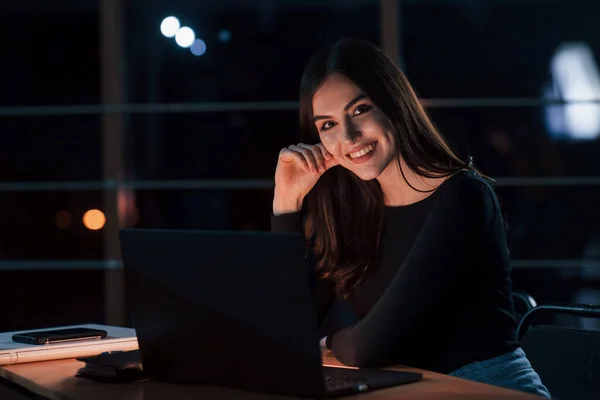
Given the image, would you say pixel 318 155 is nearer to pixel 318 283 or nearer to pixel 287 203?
pixel 287 203

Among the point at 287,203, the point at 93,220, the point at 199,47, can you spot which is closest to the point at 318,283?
the point at 287,203

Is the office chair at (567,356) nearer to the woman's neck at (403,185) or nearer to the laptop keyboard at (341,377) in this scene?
the woman's neck at (403,185)

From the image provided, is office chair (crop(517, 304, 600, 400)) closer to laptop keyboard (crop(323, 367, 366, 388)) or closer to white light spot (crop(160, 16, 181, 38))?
laptop keyboard (crop(323, 367, 366, 388))

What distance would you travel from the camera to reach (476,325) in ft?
5.82

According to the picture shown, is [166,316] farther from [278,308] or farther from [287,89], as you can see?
[287,89]

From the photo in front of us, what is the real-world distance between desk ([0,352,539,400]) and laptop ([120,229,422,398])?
19mm

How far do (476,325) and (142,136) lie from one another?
219 inches

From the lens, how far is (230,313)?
129cm

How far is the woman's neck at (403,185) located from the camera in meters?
1.94

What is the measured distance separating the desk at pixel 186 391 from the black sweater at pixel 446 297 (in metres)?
0.10

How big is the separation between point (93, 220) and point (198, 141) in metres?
1.48

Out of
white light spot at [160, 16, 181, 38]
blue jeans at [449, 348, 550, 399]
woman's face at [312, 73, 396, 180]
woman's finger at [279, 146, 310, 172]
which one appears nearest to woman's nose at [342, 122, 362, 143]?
woman's face at [312, 73, 396, 180]

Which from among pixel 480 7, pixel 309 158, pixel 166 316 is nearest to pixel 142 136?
pixel 309 158

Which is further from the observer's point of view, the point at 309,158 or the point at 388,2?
the point at 388,2
